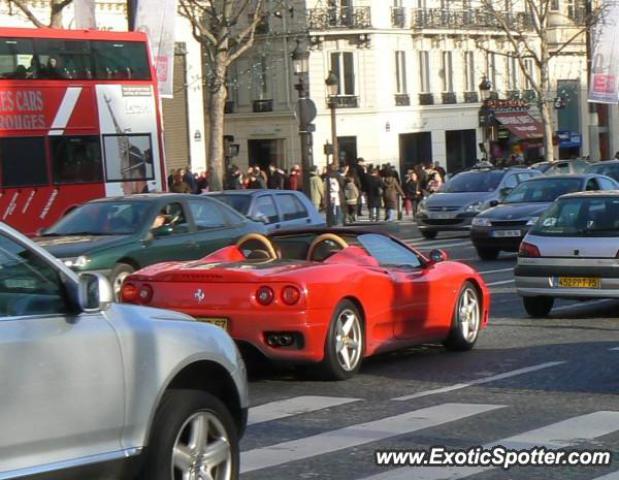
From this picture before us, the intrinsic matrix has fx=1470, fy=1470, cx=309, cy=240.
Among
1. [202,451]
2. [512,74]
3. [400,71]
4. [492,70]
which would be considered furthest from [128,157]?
[512,74]

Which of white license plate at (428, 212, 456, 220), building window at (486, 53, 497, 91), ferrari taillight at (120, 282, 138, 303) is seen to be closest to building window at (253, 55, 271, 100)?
building window at (486, 53, 497, 91)

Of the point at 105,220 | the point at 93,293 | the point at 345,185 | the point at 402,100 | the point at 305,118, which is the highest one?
the point at 402,100

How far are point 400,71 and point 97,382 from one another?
58.8 m

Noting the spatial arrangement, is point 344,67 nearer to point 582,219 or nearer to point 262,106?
point 262,106

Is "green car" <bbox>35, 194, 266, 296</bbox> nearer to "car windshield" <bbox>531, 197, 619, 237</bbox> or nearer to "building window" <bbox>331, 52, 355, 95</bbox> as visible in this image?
"car windshield" <bbox>531, 197, 619, 237</bbox>

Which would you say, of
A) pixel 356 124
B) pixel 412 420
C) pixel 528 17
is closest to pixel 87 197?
pixel 412 420

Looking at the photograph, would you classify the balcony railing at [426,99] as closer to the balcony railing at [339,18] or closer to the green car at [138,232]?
the balcony railing at [339,18]

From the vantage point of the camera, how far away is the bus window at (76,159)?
26.3 metres

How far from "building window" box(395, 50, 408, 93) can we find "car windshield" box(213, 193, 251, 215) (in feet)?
136

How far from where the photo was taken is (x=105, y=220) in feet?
60.5

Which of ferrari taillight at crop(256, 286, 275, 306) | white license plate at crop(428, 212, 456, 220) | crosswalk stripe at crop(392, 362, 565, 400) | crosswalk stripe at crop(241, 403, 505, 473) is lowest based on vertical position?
white license plate at crop(428, 212, 456, 220)

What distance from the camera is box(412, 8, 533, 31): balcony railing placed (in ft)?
212

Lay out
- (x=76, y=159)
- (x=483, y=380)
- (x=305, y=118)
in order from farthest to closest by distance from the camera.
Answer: (x=305, y=118) < (x=76, y=159) < (x=483, y=380)

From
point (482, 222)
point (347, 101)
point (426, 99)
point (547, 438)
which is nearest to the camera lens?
point (547, 438)
